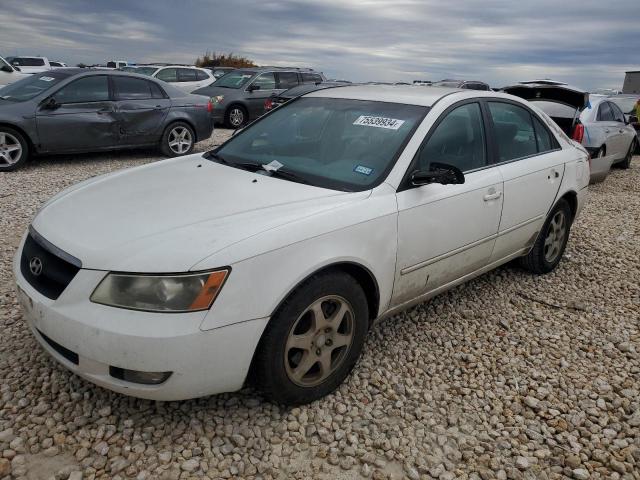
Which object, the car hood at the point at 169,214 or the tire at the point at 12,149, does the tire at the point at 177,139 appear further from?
the car hood at the point at 169,214

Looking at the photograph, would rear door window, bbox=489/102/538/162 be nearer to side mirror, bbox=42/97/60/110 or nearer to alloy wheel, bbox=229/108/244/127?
side mirror, bbox=42/97/60/110

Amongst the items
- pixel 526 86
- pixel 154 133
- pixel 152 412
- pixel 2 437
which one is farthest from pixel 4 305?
pixel 526 86

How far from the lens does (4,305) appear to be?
3.43m

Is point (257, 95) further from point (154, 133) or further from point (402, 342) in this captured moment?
point (402, 342)

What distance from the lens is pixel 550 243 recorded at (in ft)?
14.5

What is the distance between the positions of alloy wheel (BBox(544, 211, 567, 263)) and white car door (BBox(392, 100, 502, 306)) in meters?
1.07

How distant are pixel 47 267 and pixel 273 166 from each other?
4.42 feet

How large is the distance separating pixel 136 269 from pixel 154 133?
279 inches

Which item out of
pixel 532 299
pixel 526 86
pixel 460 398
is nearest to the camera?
pixel 460 398

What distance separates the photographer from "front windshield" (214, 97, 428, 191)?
9.46 ft

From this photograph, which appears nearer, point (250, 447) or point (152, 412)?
point (250, 447)

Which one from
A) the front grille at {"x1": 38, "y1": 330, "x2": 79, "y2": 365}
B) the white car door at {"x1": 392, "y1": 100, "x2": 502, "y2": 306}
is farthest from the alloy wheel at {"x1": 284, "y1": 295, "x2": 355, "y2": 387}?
the front grille at {"x1": 38, "y1": 330, "x2": 79, "y2": 365}

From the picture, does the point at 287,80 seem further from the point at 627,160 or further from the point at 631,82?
the point at 631,82

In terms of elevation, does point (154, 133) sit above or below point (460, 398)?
above
